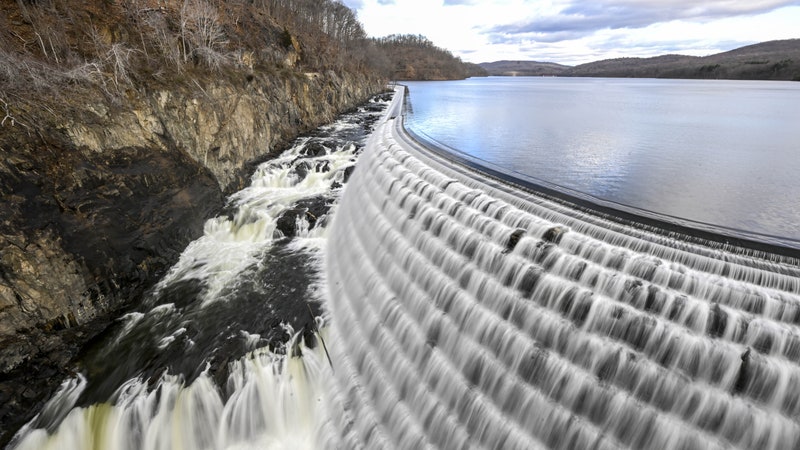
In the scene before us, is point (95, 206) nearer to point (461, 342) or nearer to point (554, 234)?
point (461, 342)

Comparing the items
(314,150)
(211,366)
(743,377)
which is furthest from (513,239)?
(314,150)

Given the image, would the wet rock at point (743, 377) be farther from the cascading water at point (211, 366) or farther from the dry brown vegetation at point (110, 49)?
the dry brown vegetation at point (110, 49)

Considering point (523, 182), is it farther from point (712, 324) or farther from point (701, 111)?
point (701, 111)

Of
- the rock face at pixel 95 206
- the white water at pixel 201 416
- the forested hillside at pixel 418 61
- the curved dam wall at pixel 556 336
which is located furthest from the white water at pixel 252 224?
the forested hillside at pixel 418 61

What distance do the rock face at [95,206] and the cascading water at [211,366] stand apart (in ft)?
2.44

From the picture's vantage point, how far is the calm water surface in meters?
8.33

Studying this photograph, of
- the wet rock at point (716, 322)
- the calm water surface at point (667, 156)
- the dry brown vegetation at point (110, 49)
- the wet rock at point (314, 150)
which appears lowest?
the wet rock at point (314, 150)

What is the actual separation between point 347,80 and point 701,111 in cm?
2948

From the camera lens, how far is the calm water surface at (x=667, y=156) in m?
8.33

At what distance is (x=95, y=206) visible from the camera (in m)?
9.19

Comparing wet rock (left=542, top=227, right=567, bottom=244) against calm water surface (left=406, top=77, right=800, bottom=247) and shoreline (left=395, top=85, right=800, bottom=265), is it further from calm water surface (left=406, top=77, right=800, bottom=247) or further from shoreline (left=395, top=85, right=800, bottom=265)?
calm water surface (left=406, top=77, right=800, bottom=247)

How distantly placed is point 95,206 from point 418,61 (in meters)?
127

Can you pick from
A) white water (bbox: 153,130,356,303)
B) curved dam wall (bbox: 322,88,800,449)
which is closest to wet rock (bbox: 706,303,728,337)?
curved dam wall (bbox: 322,88,800,449)

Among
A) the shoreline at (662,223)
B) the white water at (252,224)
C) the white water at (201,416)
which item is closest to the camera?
the shoreline at (662,223)
